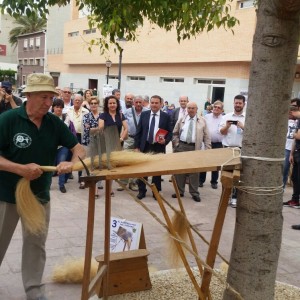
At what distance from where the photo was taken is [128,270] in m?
3.57

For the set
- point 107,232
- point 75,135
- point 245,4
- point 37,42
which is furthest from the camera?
point 37,42

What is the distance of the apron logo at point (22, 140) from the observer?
3070 mm

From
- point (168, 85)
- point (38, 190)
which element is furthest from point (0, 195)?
point (168, 85)

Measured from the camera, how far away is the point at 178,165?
8.10ft

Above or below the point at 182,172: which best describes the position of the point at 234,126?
below

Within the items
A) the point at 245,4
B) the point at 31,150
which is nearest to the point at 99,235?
the point at 31,150

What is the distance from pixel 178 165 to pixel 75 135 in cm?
560

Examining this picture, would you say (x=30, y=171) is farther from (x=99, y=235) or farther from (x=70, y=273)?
(x=99, y=235)

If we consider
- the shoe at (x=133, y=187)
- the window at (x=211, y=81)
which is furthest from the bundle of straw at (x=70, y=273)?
the window at (x=211, y=81)

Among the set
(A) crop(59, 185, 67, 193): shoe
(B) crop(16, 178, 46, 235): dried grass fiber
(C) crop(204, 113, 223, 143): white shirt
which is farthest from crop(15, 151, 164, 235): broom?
(C) crop(204, 113, 223, 143): white shirt

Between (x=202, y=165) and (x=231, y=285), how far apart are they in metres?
0.99

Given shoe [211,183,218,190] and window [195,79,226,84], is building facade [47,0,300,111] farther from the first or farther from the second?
shoe [211,183,218,190]

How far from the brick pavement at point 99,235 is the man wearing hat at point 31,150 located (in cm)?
51

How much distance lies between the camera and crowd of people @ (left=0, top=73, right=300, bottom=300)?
3090 mm
